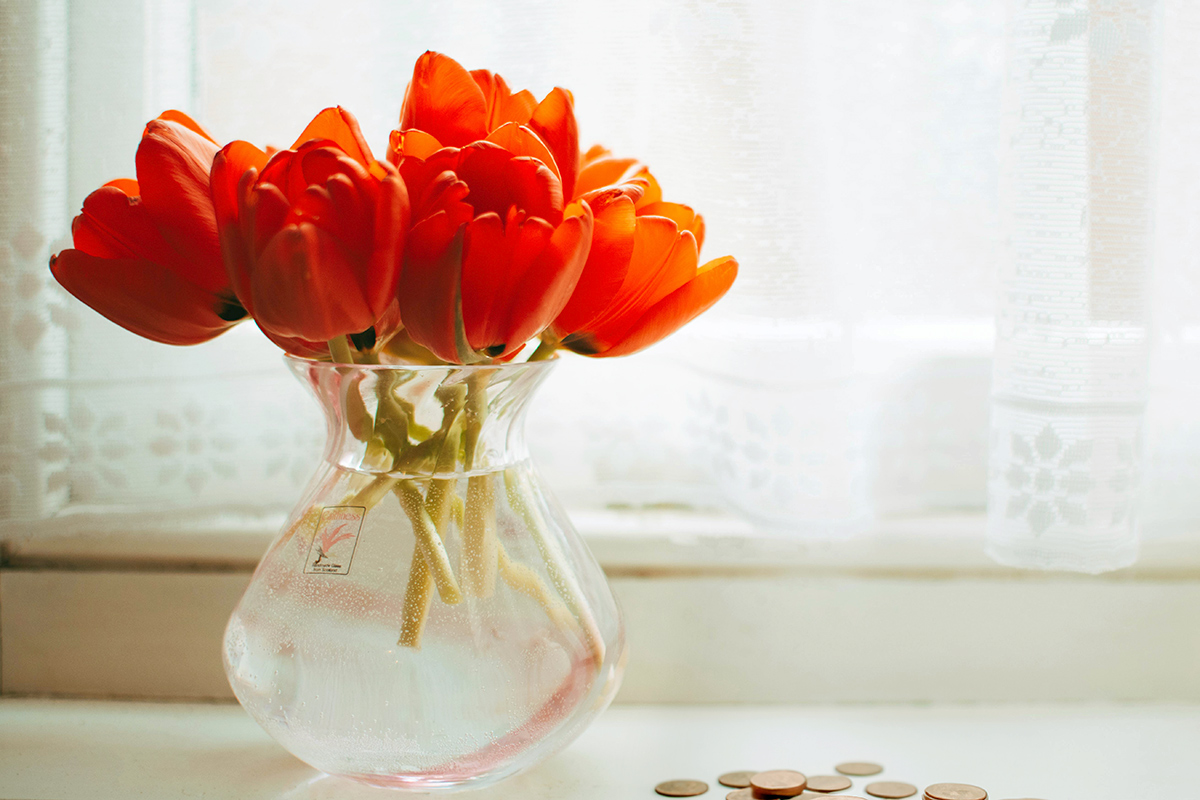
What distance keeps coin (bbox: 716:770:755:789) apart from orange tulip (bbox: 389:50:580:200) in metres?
0.38

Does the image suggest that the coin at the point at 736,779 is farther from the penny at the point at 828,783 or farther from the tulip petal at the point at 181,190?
the tulip petal at the point at 181,190

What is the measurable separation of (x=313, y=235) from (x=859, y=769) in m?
0.48

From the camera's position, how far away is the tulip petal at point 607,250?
50 cm

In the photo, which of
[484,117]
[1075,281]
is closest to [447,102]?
[484,117]

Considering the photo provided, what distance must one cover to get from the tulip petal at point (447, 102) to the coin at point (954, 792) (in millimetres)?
467

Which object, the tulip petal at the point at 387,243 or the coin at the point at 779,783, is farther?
the coin at the point at 779,783

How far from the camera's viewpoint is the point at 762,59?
2.28 ft

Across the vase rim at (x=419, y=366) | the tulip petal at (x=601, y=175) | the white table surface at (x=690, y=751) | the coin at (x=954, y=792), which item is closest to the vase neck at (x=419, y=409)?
the vase rim at (x=419, y=366)

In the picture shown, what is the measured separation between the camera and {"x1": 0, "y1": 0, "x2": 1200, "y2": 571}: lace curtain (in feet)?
2.21

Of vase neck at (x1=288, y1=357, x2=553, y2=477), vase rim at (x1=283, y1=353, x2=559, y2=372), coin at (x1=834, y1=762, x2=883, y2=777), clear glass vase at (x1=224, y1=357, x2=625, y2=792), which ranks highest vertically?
vase rim at (x1=283, y1=353, x2=559, y2=372)

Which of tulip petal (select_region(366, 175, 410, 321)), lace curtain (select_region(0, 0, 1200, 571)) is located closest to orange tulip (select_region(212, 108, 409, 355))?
tulip petal (select_region(366, 175, 410, 321))

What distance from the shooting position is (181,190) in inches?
19.4

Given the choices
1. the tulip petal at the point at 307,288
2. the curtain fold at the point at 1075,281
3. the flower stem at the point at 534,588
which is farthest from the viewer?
the curtain fold at the point at 1075,281

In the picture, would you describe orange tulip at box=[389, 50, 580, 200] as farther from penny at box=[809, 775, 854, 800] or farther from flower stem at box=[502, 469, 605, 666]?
penny at box=[809, 775, 854, 800]
